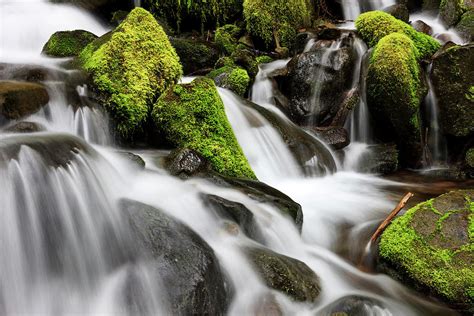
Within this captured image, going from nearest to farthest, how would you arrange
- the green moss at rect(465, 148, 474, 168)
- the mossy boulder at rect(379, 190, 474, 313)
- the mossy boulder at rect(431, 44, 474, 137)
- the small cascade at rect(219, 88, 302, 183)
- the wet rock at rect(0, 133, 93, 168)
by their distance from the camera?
the wet rock at rect(0, 133, 93, 168) < the mossy boulder at rect(379, 190, 474, 313) < the small cascade at rect(219, 88, 302, 183) < the green moss at rect(465, 148, 474, 168) < the mossy boulder at rect(431, 44, 474, 137)

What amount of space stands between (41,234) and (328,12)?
43.7 ft

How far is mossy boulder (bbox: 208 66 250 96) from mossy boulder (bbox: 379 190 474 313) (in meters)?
4.86

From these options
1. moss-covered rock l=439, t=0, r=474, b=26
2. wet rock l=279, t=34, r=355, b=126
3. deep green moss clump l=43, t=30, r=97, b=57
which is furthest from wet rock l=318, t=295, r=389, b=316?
moss-covered rock l=439, t=0, r=474, b=26

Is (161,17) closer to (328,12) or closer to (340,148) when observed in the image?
(328,12)

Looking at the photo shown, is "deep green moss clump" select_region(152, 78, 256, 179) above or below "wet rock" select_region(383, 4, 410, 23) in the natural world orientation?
below

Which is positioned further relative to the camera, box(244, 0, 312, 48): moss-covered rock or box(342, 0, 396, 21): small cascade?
box(342, 0, 396, 21): small cascade

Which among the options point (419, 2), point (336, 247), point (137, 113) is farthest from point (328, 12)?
point (336, 247)

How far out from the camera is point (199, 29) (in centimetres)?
1327

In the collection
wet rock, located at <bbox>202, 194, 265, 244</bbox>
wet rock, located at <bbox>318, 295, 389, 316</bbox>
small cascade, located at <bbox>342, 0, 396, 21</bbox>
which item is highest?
small cascade, located at <bbox>342, 0, 396, 21</bbox>

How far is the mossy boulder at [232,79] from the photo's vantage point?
27.7 ft

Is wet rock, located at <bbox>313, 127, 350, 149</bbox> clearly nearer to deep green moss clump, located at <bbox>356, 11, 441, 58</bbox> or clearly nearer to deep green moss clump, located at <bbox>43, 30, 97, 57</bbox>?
deep green moss clump, located at <bbox>356, 11, 441, 58</bbox>

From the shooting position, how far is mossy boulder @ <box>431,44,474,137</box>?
7.63 m

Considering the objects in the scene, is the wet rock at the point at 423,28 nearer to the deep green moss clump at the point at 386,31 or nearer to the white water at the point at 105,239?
the deep green moss clump at the point at 386,31

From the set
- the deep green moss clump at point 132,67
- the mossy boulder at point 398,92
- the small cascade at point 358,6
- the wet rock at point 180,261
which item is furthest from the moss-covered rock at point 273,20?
the wet rock at point 180,261
